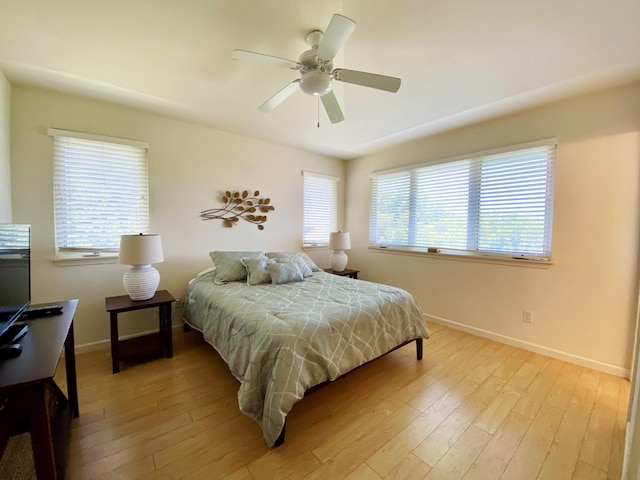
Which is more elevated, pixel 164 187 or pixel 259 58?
pixel 259 58

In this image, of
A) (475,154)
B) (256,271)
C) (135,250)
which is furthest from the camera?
(475,154)

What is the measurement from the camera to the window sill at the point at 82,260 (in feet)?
8.19

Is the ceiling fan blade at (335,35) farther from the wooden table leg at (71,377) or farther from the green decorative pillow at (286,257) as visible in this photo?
the wooden table leg at (71,377)

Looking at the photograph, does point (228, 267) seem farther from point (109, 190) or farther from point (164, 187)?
point (109, 190)

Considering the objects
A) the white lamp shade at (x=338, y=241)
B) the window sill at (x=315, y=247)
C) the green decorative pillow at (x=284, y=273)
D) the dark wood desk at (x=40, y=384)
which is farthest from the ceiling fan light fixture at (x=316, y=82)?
the window sill at (x=315, y=247)

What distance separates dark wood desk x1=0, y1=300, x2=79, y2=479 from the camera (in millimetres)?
945

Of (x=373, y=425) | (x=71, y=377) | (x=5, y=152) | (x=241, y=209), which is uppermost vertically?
(x=5, y=152)

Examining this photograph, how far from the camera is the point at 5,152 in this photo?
2.20 meters

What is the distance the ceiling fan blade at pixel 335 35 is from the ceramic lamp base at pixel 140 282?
240cm

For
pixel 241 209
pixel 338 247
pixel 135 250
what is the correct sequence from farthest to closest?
pixel 338 247
pixel 241 209
pixel 135 250

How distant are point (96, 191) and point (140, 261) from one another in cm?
94

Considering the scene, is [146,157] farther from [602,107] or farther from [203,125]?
[602,107]

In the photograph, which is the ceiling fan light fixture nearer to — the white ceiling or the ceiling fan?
the ceiling fan

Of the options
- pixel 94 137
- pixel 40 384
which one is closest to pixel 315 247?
pixel 94 137
